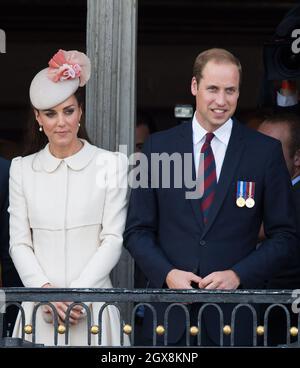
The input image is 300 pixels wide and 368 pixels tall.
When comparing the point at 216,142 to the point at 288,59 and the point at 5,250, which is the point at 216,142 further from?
the point at 288,59

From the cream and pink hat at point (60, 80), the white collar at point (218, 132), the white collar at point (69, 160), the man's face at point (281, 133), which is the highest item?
the cream and pink hat at point (60, 80)

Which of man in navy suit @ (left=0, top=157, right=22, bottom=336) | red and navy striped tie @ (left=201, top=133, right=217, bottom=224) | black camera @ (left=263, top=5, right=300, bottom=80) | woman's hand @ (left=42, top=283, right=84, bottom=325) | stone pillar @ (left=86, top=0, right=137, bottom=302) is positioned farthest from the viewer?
black camera @ (left=263, top=5, right=300, bottom=80)

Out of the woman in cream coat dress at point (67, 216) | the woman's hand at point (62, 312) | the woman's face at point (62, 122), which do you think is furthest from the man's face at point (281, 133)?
the woman's hand at point (62, 312)

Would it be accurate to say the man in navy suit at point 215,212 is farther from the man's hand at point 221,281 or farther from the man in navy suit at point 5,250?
the man in navy suit at point 5,250

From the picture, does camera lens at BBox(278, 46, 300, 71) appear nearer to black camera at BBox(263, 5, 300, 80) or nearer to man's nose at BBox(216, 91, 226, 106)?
black camera at BBox(263, 5, 300, 80)

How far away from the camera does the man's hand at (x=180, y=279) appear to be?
6.49 metres

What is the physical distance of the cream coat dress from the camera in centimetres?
671

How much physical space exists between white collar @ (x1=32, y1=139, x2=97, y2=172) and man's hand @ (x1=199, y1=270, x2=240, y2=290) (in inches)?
33.6

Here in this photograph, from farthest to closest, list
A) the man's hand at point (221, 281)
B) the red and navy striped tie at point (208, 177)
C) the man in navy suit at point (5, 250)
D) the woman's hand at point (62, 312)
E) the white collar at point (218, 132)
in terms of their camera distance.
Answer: the man in navy suit at point (5, 250)
the white collar at point (218, 132)
the red and navy striped tie at point (208, 177)
the woman's hand at point (62, 312)
the man's hand at point (221, 281)

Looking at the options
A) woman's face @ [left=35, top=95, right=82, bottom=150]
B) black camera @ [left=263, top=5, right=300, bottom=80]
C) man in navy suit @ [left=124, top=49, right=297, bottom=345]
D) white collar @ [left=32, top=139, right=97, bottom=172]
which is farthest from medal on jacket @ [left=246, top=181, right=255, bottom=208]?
black camera @ [left=263, top=5, right=300, bottom=80]

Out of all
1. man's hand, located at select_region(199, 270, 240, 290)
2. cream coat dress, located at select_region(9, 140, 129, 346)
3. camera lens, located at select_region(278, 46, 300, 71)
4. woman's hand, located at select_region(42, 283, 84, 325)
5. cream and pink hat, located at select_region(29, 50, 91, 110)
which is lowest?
woman's hand, located at select_region(42, 283, 84, 325)

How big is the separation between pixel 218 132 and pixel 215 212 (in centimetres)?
41

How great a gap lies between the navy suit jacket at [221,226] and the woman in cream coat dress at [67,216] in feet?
0.45
